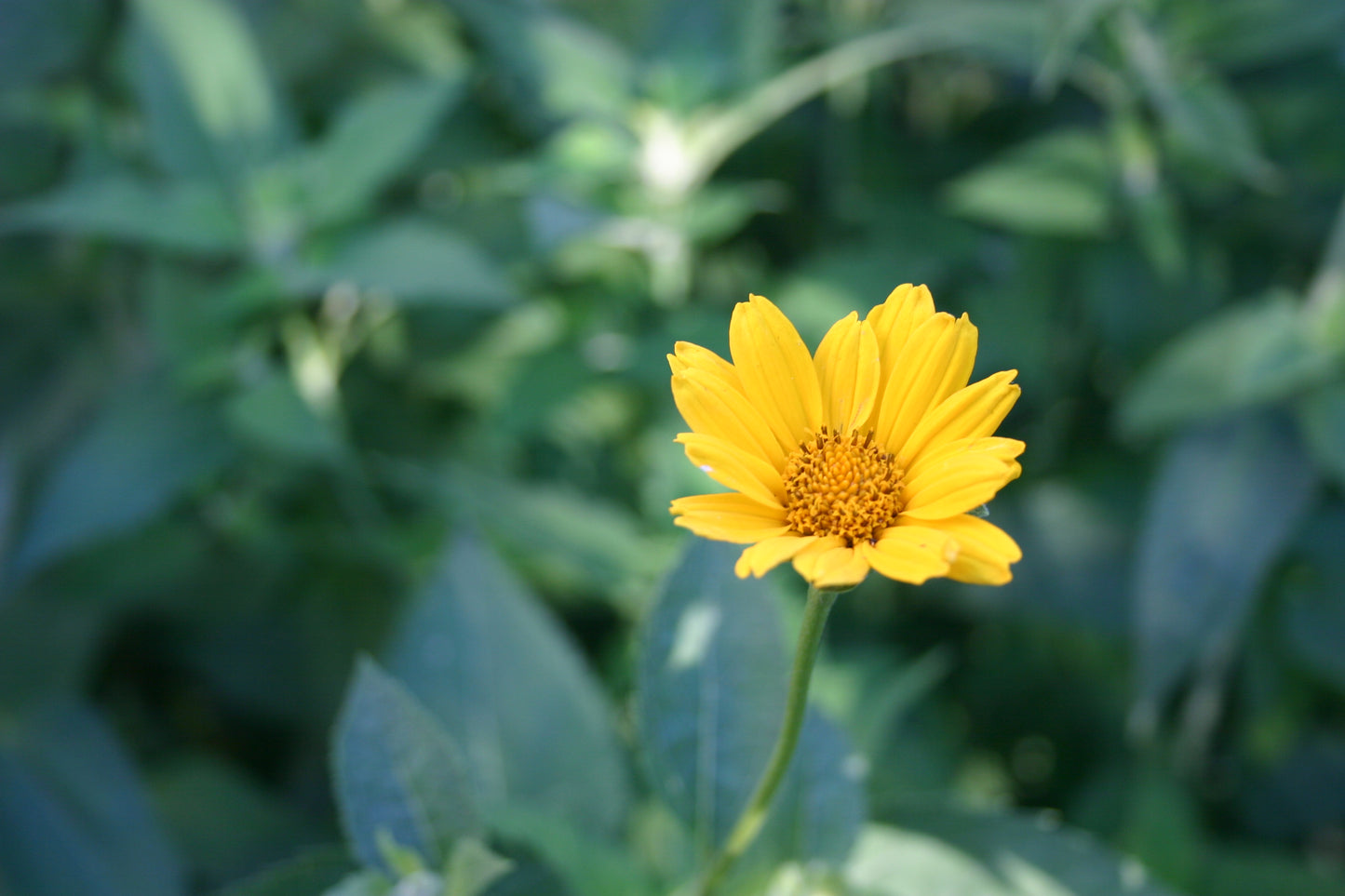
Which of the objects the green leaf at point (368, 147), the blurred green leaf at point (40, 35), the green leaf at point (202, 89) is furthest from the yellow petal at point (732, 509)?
the blurred green leaf at point (40, 35)

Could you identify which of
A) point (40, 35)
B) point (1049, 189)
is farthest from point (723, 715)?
point (40, 35)

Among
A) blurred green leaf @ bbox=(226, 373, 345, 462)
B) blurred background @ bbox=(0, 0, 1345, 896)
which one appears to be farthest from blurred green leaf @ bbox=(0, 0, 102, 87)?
blurred green leaf @ bbox=(226, 373, 345, 462)

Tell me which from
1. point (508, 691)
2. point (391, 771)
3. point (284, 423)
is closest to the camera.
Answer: point (391, 771)

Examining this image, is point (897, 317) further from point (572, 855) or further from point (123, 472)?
point (123, 472)

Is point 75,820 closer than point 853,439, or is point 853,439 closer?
point 853,439

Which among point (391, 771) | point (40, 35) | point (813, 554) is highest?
point (40, 35)

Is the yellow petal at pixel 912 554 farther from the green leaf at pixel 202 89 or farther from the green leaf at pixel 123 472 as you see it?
the green leaf at pixel 202 89

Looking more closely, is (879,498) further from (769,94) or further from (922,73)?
(922,73)
